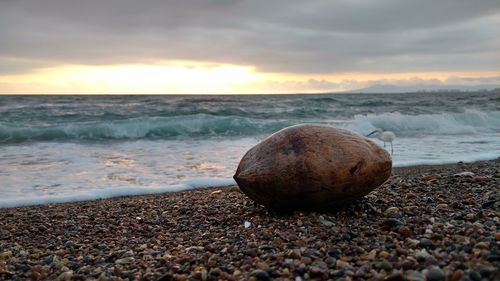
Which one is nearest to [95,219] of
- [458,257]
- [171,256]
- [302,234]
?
[171,256]

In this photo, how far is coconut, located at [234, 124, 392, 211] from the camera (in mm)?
4160

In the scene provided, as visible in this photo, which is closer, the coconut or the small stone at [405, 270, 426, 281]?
the small stone at [405, 270, 426, 281]

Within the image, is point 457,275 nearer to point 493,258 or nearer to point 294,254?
point 493,258

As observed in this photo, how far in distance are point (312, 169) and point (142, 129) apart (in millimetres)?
15352

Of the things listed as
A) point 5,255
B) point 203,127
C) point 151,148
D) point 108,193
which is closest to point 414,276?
point 5,255

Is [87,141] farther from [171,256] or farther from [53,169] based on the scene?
[171,256]

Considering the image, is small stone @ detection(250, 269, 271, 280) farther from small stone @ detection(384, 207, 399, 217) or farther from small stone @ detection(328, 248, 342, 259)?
small stone @ detection(384, 207, 399, 217)

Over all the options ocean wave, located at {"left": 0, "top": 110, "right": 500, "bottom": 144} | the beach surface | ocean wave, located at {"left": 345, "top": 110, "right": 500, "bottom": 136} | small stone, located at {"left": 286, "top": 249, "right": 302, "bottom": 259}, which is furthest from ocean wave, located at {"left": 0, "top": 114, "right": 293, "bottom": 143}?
small stone, located at {"left": 286, "top": 249, "right": 302, "bottom": 259}

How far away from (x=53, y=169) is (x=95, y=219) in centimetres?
489

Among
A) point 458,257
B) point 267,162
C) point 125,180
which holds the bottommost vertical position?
point 125,180

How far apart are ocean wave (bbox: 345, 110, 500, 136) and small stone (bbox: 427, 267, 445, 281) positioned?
17.0 m

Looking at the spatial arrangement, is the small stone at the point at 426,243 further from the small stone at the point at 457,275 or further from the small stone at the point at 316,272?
the small stone at the point at 316,272

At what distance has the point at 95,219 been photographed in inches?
213

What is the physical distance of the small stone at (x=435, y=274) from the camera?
102 inches
